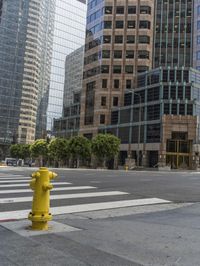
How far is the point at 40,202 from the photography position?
6.79 meters

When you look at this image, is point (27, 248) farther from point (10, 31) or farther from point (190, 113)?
point (10, 31)

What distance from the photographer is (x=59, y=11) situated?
166750 mm

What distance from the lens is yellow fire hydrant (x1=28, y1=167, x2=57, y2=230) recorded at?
21.9ft

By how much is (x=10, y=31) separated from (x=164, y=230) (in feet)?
541

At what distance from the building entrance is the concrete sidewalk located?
66054 millimetres

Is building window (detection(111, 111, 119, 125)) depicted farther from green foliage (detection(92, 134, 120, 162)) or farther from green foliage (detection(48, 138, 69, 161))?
green foliage (detection(92, 134, 120, 162))

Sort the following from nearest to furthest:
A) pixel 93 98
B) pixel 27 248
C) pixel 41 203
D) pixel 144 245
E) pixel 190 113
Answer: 1. pixel 27 248
2. pixel 144 245
3. pixel 41 203
4. pixel 190 113
5. pixel 93 98

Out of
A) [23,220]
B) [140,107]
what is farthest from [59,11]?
[23,220]

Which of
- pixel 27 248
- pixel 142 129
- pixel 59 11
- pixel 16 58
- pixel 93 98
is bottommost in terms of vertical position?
pixel 27 248

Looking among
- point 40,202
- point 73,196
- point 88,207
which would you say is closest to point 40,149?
point 73,196

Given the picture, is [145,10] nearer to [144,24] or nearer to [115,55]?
[144,24]

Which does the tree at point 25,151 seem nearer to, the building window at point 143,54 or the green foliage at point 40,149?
the green foliage at point 40,149

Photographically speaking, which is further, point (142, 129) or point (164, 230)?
point (142, 129)

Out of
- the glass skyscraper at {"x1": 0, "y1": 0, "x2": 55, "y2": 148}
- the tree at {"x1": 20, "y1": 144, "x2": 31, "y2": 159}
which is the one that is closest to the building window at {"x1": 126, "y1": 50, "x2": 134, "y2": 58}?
the tree at {"x1": 20, "y1": 144, "x2": 31, "y2": 159}
